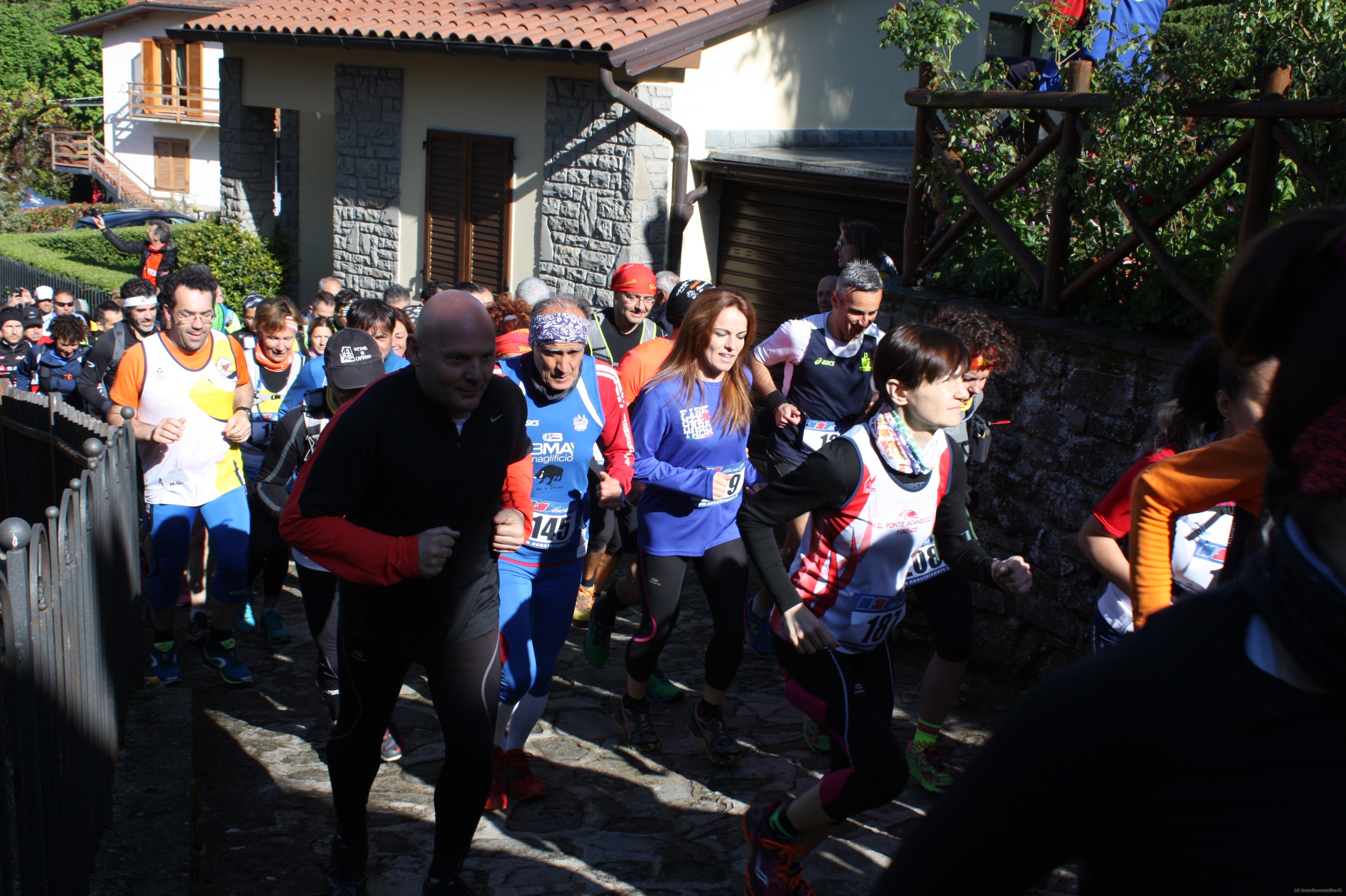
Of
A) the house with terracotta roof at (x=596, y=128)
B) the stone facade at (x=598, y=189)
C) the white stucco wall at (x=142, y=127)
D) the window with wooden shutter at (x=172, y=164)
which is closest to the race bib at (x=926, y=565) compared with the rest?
the house with terracotta roof at (x=596, y=128)

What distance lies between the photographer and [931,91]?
21.5ft

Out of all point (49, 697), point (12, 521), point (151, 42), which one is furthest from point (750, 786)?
point (151, 42)

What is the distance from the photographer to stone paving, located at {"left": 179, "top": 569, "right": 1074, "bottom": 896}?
3943 mm

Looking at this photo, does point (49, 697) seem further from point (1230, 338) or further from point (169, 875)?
point (1230, 338)

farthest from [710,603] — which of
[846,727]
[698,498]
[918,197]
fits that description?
[918,197]

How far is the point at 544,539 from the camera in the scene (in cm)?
424

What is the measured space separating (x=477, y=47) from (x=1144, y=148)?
7950 millimetres

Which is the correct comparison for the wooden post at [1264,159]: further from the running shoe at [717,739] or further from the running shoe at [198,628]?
the running shoe at [198,628]

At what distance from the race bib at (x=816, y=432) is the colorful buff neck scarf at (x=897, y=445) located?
2.42 meters

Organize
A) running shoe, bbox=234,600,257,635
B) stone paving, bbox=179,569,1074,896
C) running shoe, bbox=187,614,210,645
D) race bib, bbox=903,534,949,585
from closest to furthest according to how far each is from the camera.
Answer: race bib, bbox=903,534,949,585 → stone paving, bbox=179,569,1074,896 → running shoe, bbox=187,614,210,645 → running shoe, bbox=234,600,257,635

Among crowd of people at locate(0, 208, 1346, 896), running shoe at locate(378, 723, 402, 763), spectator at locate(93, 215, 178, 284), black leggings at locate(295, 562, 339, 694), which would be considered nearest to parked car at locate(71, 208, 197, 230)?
spectator at locate(93, 215, 178, 284)

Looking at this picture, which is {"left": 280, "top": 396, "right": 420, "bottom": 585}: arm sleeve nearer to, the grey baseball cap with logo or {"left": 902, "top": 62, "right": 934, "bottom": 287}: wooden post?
the grey baseball cap with logo

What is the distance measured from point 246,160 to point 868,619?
14941 mm

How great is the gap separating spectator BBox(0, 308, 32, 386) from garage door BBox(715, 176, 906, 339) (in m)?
6.84
